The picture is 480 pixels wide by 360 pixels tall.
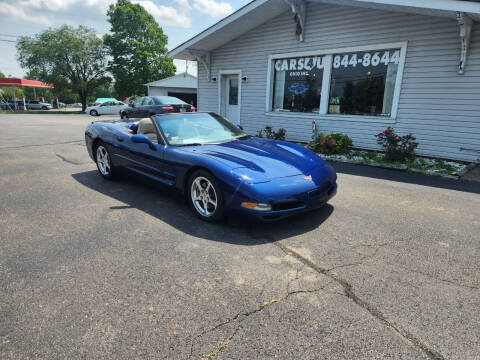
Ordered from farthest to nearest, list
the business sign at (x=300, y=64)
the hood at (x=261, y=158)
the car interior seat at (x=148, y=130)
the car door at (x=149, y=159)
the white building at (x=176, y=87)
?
1. the white building at (x=176, y=87)
2. the business sign at (x=300, y=64)
3. the car interior seat at (x=148, y=130)
4. the car door at (x=149, y=159)
5. the hood at (x=261, y=158)

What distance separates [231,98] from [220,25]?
278 centimetres

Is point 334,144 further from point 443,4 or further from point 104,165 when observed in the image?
point 104,165

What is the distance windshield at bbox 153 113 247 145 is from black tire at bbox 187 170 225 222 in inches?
27.5

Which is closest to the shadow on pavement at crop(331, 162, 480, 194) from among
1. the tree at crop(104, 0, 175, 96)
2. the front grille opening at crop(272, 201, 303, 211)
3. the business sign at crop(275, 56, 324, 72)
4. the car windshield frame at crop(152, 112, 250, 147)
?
the car windshield frame at crop(152, 112, 250, 147)

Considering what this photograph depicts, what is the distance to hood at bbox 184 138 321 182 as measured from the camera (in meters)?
3.52

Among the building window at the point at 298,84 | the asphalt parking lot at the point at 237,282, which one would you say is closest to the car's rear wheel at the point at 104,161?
the asphalt parking lot at the point at 237,282

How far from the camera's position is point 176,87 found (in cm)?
3328

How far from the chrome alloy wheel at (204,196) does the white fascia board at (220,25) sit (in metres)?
7.14

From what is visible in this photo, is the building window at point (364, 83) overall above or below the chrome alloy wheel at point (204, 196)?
above

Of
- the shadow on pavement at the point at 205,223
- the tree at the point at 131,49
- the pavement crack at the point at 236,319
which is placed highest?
the tree at the point at 131,49

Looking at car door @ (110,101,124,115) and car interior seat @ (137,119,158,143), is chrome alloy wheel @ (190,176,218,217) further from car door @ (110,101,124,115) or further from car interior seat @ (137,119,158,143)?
car door @ (110,101,124,115)

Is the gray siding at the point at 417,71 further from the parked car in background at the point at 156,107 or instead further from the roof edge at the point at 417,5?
the parked car in background at the point at 156,107

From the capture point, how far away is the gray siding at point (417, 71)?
706 centimetres

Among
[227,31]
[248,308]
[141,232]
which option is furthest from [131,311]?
[227,31]
